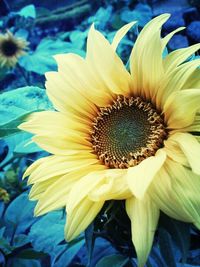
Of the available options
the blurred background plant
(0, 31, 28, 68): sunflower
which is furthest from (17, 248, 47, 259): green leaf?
(0, 31, 28, 68): sunflower

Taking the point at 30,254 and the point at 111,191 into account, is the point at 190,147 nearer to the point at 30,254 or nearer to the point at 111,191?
the point at 111,191

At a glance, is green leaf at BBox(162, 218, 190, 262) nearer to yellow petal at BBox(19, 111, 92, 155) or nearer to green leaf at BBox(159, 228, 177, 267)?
green leaf at BBox(159, 228, 177, 267)

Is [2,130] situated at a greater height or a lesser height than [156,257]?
greater

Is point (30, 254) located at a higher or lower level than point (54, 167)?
lower

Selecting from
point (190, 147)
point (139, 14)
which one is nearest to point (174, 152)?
point (190, 147)

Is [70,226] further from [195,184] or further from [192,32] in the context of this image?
[192,32]

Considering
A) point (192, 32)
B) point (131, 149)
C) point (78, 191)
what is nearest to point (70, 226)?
point (78, 191)
